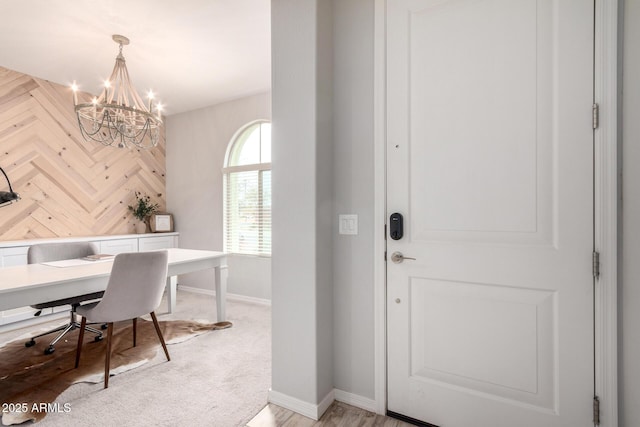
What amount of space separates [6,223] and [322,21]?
12.9 feet

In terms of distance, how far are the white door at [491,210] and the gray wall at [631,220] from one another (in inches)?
4.5

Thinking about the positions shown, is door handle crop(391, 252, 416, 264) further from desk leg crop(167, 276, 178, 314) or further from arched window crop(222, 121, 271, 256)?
desk leg crop(167, 276, 178, 314)

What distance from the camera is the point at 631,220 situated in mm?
1274

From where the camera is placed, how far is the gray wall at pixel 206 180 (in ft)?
13.7

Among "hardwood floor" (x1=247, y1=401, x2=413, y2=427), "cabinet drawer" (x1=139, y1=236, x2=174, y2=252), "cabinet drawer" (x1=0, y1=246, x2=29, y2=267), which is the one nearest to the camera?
"hardwood floor" (x1=247, y1=401, x2=413, y2=427)

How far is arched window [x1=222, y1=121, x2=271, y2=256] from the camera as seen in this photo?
13.6ft

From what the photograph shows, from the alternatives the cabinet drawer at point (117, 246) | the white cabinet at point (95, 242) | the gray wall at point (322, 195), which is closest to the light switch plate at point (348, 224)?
the gray wall at point (322, 195)

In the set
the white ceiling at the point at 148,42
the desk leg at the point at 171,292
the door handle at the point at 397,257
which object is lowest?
the desk leg at the point at 171,292

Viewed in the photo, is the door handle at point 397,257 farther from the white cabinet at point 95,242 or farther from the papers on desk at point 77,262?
the white cabinet at point 95,242

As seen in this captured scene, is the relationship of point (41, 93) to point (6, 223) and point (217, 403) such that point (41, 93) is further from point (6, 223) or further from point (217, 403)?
point (217, 403)

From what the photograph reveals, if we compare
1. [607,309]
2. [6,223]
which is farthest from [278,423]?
[6,223]

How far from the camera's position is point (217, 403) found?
1.89 m

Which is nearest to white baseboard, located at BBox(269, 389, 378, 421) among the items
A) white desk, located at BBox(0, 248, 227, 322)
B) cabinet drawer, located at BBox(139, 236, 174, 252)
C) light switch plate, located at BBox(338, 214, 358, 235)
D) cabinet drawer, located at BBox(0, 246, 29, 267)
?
Answer: light switch plate, located at BBox(338, 214, 358, 235)

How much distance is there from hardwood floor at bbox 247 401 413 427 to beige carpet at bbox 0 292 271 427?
3.3 inches
